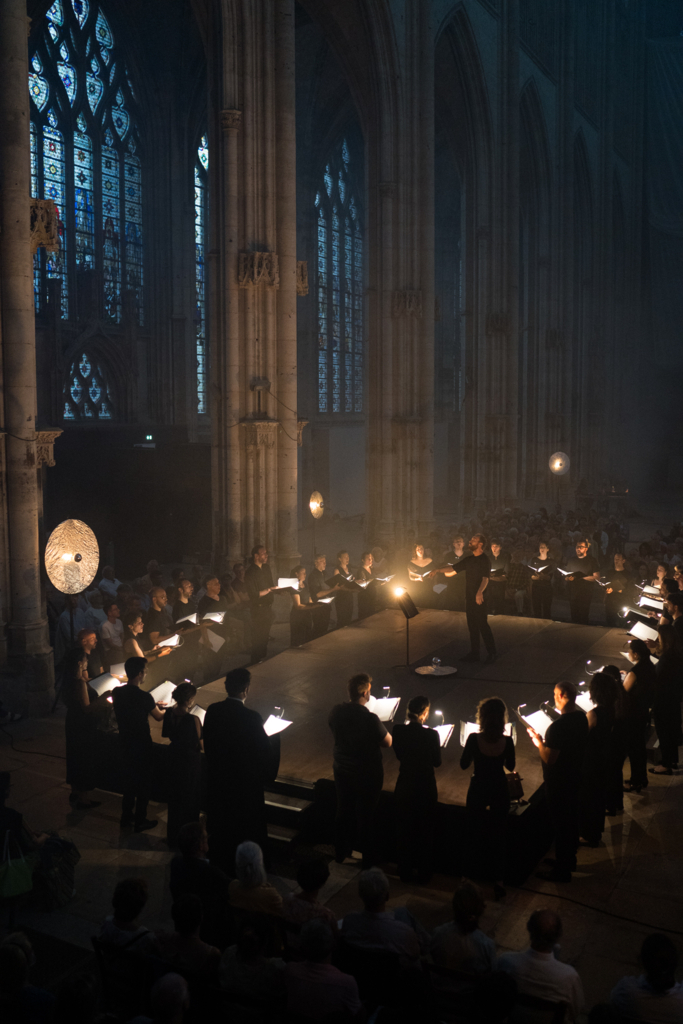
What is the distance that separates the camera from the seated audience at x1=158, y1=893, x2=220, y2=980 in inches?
182

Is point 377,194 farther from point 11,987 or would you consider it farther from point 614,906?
point 11,987

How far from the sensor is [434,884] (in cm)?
690

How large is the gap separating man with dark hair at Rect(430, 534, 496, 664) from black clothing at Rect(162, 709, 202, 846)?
528 cm

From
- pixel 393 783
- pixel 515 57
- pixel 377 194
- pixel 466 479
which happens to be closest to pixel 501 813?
pixel 393 783

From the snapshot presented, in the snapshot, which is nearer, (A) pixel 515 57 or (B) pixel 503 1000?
(B) pixel 503 1000

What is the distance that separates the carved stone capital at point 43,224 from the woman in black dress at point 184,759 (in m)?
6.80

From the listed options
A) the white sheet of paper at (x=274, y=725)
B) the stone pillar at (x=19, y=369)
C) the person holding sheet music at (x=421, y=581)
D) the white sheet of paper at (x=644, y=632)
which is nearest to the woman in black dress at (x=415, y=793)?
the white sheet of paper at (x=274, y=725)

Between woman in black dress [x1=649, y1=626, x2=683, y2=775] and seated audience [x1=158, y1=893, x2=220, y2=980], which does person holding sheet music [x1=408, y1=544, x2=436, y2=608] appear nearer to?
woman in black dress [x1=649, y1=626, x2=683, y2=775]

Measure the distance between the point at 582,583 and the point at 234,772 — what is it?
9.05m

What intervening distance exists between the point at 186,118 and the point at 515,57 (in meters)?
10.6

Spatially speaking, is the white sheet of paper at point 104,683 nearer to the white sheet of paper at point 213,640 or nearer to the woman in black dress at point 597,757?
the white sheet of paper at point 213,640

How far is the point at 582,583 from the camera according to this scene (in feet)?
47.4

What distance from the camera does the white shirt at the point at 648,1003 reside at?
409 centimetres

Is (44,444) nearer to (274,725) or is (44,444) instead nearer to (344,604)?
(344,604)
